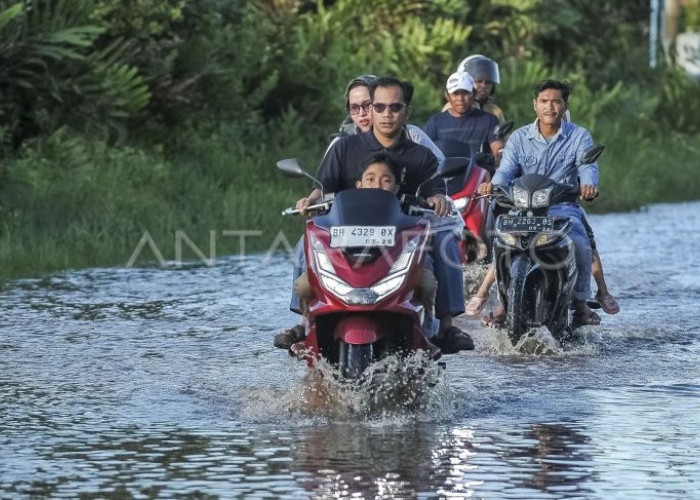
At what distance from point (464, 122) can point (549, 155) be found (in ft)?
14.6

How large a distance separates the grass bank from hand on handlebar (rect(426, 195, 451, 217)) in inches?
286

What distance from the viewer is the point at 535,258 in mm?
12555

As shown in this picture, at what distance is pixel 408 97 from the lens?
10.9m

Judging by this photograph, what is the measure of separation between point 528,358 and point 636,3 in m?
31.6

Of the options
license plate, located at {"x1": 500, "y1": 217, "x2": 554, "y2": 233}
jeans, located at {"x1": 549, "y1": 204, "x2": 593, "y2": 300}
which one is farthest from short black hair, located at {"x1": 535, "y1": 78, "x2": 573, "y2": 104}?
license plate, located at {"x1": 500, "y1": 217, "x2": 554, "y2": 233}

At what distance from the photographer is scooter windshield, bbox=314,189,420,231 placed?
381 inches

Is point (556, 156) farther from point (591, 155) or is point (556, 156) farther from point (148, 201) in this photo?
point (148, 201)

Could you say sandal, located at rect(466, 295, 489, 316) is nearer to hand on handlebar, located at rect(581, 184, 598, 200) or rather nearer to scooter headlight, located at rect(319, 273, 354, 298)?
hand on handlebar, located at rect(581, 184, 598, 200)

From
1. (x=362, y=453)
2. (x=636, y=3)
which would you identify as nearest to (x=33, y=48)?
(x=362, y=453)

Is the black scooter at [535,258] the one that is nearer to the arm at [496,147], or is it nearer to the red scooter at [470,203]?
the red scooter at [470,203]

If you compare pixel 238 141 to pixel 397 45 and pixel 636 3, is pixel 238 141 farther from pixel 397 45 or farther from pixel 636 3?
pixel 636 3

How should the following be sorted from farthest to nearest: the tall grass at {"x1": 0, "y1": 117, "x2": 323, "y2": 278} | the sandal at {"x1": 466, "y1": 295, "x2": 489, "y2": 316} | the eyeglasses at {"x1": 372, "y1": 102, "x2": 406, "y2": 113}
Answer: the tall grass at {"x1": 0, "y1": 117, "x2": 323, "y2": 278} → the sandal at {"x1": 466, "y1": 295, "x2": 489, "y2": 316} → the eyeglasses at {"x1": 372, "y1": 102, "x2": 406, "y2": 113}

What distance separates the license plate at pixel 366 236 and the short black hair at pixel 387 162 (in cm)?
67

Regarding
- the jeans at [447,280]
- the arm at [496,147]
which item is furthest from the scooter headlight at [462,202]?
the jeans at [447,280]
